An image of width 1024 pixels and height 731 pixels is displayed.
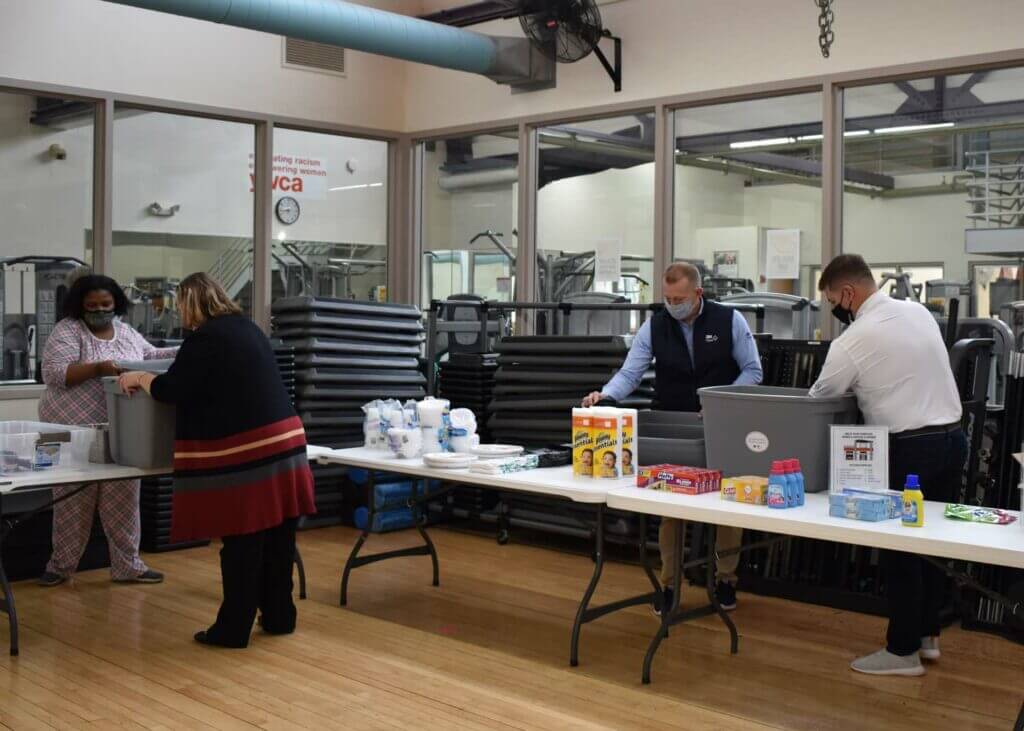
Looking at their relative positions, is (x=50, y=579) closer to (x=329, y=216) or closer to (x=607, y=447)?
(x=607, y=447)

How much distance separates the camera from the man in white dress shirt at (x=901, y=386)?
13.1 ft

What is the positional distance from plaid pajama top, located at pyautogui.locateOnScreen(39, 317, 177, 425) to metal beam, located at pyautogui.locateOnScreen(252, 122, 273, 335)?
2.18 metres

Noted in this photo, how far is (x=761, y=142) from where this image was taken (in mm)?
6578

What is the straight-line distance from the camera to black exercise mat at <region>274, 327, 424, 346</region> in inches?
281

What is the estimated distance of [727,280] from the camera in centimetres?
672

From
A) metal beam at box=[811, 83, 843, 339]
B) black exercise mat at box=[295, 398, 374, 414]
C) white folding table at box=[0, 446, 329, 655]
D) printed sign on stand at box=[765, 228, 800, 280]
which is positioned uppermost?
metal beam at box=[811, 83, 843, 339]

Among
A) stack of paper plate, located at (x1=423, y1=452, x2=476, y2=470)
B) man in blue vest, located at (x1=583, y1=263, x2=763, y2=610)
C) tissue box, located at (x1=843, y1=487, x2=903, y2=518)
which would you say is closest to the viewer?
tissue box, located at (x1=843, y1=487, x2=903, y2=518)

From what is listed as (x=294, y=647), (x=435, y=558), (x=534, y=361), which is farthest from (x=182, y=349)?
(x=534, y=361)

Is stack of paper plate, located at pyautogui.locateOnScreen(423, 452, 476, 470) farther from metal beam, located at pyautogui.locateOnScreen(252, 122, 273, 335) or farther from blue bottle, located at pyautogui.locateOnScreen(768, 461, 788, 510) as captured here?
metal beam, located at pyautogui.locateOnScreen(252, 122, 273, 335)

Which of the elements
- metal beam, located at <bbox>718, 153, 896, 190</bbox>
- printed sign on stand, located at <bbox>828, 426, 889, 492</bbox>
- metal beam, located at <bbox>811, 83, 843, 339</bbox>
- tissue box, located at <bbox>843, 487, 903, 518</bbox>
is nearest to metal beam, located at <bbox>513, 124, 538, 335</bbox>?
metal beam, located at <bbox>718, 153, 896, 190</bbox>

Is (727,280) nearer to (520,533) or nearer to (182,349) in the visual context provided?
(520,533)

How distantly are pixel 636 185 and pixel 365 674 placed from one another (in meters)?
3.89

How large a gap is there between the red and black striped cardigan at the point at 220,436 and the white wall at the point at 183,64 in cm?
308

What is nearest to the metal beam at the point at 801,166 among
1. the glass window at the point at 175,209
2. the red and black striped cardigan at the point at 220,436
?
the glass window at the point at 175,209
